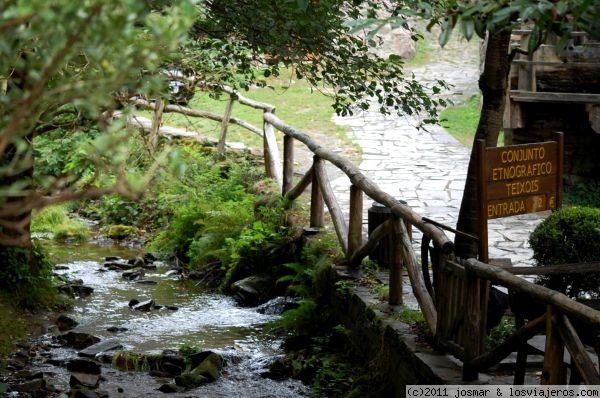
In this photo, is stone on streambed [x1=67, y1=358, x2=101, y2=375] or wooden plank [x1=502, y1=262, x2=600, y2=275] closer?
wooden plank [x1=502, y1=262, x2=600, y2=275]

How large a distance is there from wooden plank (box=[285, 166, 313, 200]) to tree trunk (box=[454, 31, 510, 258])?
359 centimetres

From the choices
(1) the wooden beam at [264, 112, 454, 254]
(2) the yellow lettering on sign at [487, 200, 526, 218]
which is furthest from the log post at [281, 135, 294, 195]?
(2) the yellow lettering on sign at [487, 200, 526, 218]

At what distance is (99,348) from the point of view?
8.49 m

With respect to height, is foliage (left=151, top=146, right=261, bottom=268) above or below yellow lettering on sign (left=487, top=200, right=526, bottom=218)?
below

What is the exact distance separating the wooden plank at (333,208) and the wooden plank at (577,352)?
14.4 ft

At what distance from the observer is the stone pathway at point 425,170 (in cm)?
1086

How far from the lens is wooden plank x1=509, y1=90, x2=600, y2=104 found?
39.6 ft

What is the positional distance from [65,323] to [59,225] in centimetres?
472

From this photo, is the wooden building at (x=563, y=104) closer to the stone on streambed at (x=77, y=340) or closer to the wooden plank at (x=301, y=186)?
the wooden plank at (x=301, y=186)

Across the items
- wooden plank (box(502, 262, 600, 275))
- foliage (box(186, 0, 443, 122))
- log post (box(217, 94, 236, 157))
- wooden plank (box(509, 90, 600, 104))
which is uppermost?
foliage (box(186, 0, 443, 122))

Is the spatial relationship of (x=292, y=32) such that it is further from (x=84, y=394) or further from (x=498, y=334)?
(x=84, y=394)

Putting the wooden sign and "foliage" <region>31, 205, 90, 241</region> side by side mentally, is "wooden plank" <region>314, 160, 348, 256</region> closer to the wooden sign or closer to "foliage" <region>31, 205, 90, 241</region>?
the wooden sign

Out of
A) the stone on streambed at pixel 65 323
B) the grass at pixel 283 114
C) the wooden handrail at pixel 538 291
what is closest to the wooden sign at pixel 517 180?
the wooden handrail at pixel 538 291

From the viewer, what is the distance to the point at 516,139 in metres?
13.7
